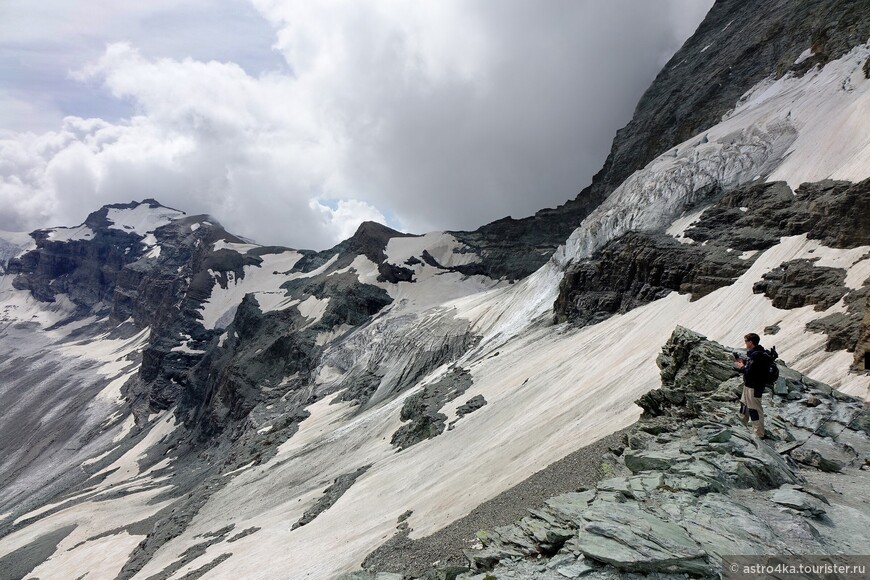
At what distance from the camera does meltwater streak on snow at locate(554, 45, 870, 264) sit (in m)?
42.4

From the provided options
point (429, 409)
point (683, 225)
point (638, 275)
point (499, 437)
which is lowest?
point (499, 437)

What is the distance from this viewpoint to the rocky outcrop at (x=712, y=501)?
8.69m

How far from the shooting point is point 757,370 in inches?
504

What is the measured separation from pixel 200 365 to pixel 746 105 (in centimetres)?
14554

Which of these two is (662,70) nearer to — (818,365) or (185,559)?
(818,365)

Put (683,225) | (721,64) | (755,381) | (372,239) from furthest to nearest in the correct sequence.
Result: 1. (372,239)
2. (721,64)
3. (683,225)
4. (755,381)

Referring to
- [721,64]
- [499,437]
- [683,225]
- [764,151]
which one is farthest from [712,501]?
[721,64]

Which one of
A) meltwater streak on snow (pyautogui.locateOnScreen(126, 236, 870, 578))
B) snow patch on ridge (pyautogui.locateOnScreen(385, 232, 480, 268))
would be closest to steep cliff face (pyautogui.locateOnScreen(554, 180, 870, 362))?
meltwater streak on snow (pyautogui.locateOnScreen(126, 236, 870, 578))

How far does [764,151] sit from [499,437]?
42.3m

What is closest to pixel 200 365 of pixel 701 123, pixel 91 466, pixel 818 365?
pixel 91 466

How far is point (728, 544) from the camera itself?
867 centimetres

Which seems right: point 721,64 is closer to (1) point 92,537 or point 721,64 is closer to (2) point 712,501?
(2) point 712,501

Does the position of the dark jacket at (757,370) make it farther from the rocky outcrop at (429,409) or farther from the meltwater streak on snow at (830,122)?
the rocky outcrop at (429,409)

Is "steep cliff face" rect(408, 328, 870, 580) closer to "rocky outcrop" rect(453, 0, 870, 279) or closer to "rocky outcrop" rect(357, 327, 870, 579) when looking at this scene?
"rocky outcrop" rect(357, 327, 870, 579)
